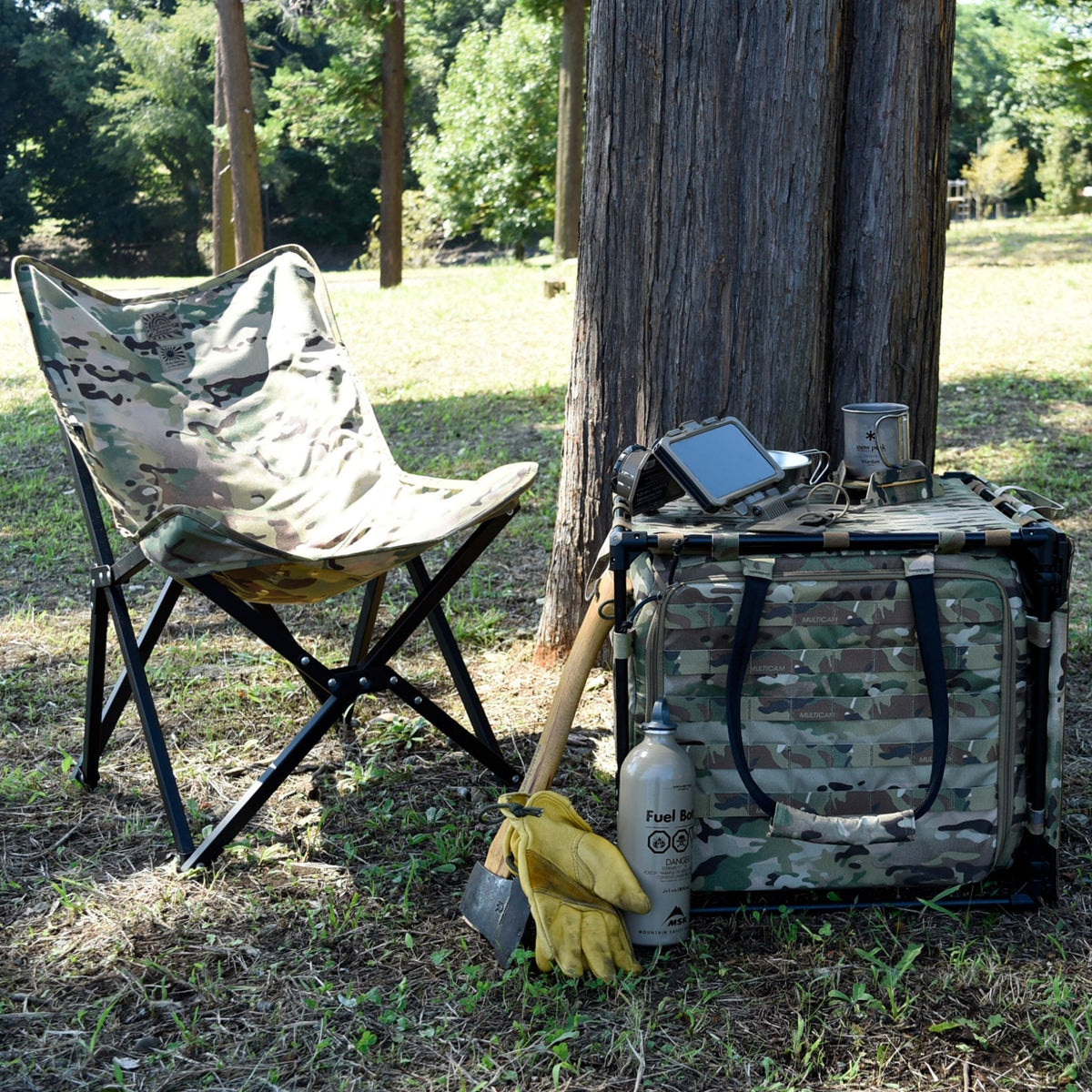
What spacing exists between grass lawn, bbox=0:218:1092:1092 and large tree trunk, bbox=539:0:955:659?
95 cm

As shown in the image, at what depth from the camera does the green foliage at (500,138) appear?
909 inches

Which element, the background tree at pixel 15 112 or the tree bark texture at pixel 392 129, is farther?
the background tree at pixel 15 112

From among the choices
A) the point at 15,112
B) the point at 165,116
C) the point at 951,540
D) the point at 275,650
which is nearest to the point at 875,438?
the point at 951,540

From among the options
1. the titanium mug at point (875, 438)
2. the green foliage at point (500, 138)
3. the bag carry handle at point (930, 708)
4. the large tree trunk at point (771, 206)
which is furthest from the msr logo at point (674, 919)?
the green foliage at point (500, 138)

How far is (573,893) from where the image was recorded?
2035mm

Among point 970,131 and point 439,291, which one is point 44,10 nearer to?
point 439,291

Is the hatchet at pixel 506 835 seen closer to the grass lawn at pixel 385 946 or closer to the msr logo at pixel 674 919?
the grass lawn at pixel 385 946

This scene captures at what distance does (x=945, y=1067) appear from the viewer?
1.81 m

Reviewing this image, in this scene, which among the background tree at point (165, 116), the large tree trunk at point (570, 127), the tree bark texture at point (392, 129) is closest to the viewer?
the large tree trunk at point (570, 127)

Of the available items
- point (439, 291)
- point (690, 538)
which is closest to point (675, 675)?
point (690, 538)

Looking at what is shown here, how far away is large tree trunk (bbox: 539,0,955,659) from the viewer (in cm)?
265

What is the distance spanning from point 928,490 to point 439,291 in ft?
37.6

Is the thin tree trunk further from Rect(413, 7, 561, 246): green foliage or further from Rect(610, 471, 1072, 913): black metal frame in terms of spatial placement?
Rect(610, 471, 1072, 913): black metal frame

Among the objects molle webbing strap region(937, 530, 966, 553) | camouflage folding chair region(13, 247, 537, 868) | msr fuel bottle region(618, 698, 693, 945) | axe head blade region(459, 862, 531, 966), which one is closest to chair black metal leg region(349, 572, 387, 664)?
camouflage folding chair region(13, 247, 537, 868)
